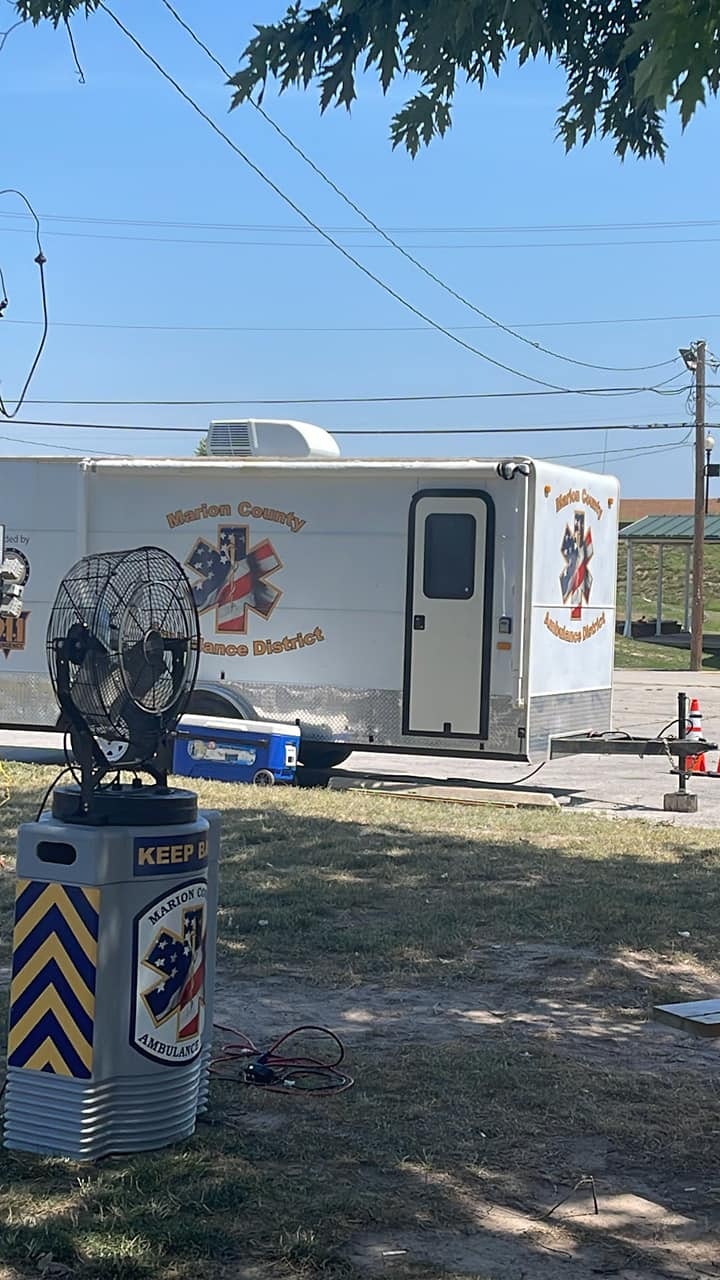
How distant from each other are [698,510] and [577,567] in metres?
22.3

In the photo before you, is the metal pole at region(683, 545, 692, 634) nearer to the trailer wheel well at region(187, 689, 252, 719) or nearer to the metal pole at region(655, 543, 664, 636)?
the metal pole at region(655, 543, 664, 636)

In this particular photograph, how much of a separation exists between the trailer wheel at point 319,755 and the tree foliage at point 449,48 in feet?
27.9

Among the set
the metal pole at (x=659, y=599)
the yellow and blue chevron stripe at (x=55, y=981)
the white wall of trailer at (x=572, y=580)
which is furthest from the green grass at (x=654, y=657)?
the yellow and blue chevron stripe at (x=55, y=981)

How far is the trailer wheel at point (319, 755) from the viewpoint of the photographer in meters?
13.7

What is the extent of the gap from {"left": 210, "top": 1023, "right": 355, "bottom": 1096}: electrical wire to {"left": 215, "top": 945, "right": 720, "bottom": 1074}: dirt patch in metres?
0.13

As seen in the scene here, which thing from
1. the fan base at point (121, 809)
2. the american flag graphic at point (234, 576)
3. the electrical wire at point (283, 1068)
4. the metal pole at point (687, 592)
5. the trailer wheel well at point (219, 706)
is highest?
the metal pole at point (687, 592)

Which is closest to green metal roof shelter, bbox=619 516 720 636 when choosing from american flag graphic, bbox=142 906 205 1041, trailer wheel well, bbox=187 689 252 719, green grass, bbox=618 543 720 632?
green grass, bbox=618 543 720 632

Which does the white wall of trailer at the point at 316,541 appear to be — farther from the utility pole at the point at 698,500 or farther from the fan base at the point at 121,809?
the utility pole at the point at 698,500

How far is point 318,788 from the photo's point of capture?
13531 millimetres

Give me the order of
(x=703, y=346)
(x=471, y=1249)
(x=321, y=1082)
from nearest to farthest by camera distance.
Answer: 1. (x=471, y=1249)
2. (x=321, y=1082)
3. (x=703, y=346)

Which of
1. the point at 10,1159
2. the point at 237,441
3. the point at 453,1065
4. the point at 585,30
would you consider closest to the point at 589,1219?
the point at 453,1065

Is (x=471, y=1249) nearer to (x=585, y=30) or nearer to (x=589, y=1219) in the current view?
(x=589, y=1219)

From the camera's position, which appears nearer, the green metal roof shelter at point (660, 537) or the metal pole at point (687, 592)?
the green metal roof shelter at point (660, 537)

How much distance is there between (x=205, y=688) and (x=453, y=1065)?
28.7ft
